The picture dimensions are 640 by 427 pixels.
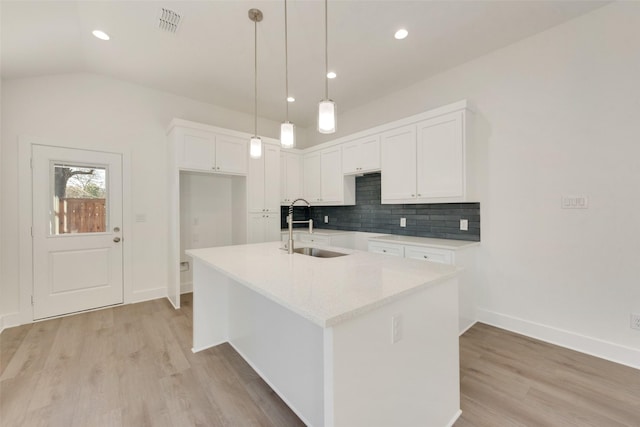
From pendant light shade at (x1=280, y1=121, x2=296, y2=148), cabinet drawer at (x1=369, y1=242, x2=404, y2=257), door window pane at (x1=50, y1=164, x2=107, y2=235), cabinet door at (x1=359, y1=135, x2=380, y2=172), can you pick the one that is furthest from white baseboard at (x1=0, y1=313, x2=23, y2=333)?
cabinet door at (x1=359, y1=135, x2=380, y2=172)

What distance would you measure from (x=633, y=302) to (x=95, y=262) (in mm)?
5496

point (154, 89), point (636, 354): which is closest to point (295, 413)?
point (636, 354)

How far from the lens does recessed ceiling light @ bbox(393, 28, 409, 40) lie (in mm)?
2500

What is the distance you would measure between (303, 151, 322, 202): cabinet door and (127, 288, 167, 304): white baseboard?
268cm

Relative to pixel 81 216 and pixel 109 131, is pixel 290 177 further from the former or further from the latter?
pixel 81 216

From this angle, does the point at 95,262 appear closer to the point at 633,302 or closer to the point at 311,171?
the point at 311,171

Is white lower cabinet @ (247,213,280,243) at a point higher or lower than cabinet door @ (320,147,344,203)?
lower

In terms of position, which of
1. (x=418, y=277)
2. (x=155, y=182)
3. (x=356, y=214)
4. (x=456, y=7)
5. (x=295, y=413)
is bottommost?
(x=295, y=413)

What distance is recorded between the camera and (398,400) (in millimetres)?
1244

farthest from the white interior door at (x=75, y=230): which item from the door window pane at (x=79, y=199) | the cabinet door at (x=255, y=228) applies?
the cabinet door at (x=255, y=228)

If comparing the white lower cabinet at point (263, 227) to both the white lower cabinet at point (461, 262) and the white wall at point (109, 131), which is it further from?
the white lower cabinet at point (461, 262)

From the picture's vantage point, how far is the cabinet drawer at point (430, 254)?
2.70 metres

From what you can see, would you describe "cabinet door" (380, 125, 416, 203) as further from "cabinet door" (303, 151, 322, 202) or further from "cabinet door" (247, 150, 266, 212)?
"cabinet door" (247, 150, 266, 212)

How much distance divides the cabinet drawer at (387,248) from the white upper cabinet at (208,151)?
219cm
